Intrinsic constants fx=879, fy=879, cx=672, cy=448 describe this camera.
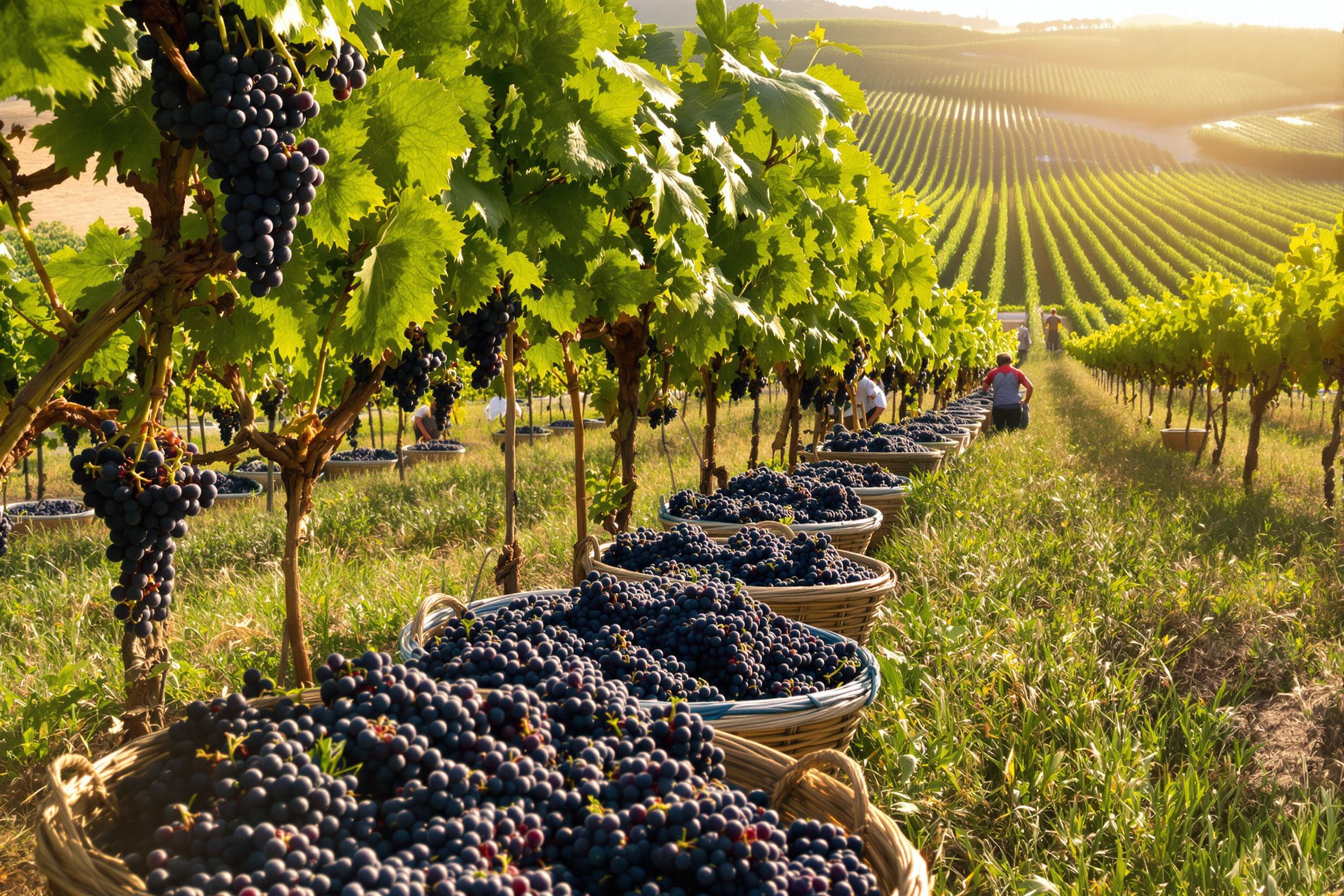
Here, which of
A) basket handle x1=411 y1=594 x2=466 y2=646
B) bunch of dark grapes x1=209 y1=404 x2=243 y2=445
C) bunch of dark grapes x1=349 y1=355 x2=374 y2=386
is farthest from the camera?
bunch of dark grapes x1=209 y1=404 x2=243 y2=445

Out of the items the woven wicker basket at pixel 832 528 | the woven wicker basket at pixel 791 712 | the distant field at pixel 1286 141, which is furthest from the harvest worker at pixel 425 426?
the distant field at pixel 1286 141

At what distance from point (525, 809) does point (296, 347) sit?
4.24 feet

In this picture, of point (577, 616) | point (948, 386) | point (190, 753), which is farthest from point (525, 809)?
point (948, 386)

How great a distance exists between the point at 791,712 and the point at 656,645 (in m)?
0.53

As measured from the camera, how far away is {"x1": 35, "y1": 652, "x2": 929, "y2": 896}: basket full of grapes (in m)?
1.38

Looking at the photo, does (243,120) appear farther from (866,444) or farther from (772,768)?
(866,444)

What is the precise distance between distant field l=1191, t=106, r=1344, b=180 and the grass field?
105691 millimetres

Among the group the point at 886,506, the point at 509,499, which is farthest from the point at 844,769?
the point at 886,506

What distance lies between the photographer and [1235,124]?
114 metres

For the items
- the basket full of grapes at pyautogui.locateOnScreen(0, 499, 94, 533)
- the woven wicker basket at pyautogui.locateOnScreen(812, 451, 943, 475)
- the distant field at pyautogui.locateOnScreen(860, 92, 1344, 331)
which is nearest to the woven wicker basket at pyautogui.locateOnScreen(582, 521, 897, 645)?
the woven wicker basket at pyautogui.locateOnScreen(812, 451, 943, 475)

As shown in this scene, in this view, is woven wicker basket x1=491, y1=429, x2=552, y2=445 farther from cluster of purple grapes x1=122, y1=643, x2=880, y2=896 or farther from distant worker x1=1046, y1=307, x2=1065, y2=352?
distant worker x1=1046, y1=307, x2=1065, y2=352

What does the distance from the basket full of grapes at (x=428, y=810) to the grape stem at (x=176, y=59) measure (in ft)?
3.50

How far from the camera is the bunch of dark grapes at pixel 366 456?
15078mm

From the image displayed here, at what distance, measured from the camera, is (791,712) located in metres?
2.32
